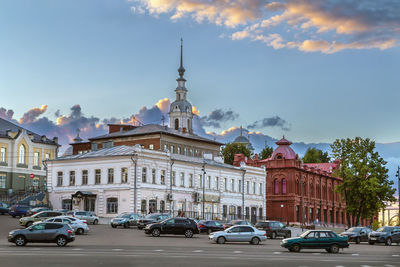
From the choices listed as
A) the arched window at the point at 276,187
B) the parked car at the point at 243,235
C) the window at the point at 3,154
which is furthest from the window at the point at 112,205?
the arched window at the point at 276,187

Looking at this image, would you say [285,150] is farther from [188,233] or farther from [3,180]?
[188,233]

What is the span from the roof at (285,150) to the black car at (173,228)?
57.9 metres

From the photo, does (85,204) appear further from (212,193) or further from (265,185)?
(265,185)

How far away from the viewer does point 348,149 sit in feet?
302

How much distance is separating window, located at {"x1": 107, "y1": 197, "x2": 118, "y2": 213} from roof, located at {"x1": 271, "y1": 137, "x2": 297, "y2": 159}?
37514mm

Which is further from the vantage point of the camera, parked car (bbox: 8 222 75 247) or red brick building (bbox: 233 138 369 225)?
red brick building (bbox: 233 138 369 225)

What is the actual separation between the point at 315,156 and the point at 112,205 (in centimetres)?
8265

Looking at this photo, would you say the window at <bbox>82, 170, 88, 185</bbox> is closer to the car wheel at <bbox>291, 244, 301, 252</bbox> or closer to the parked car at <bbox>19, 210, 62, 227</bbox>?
the parked car at <bbox>19, 210, 62, 227</bbox>

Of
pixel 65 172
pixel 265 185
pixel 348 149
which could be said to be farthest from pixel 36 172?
pixel 348 149

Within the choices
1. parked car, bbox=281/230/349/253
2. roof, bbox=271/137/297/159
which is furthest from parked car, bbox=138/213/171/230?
roof, bbox=271/137/297/159

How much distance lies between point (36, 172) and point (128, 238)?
5737 cm

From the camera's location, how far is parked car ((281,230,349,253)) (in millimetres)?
40281

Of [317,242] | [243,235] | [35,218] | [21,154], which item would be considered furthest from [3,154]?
[317,242]

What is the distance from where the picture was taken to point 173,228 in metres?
51.3
